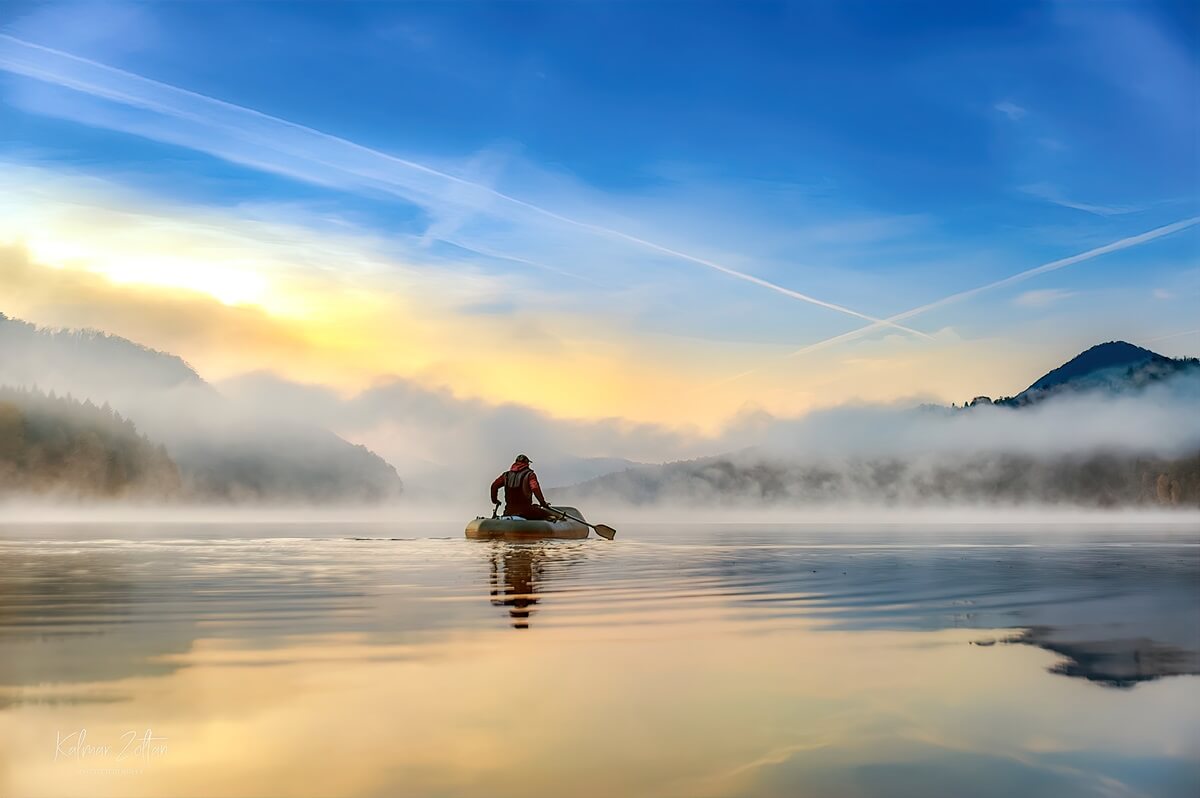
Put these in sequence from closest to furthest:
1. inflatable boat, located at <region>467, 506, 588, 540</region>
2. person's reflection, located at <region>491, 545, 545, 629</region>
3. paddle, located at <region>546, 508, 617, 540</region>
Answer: person's reflection, located at <region>491, 545, 545, 629</region> < inflatable boat, located at <region>467, 506, 588, 540</region> < paddle, located at <region>546, 508, 617, 540</region>

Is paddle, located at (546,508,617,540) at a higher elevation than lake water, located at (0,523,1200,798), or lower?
higher

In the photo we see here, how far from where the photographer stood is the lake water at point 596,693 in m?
7.25

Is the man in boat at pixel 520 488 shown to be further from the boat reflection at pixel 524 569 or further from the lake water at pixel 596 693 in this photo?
the lake water at pixel 596 693

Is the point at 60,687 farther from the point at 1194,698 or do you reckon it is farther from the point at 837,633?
the point at 1194,698

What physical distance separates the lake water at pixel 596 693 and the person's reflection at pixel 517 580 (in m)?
0.19

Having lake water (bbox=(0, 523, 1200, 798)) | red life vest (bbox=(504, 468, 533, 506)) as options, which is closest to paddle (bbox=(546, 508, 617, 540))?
red life vest (bbox=(504, 468, 533, 506))

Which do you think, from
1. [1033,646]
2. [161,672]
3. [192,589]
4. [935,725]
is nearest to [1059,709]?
[935,725]

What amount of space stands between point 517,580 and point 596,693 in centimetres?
1405

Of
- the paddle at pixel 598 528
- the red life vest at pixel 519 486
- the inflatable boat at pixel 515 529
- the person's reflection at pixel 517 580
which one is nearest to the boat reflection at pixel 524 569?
the person's reflection at pixel 517 580

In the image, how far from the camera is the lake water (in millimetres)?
7250

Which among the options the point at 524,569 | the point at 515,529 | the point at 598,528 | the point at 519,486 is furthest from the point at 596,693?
the point at 598,528

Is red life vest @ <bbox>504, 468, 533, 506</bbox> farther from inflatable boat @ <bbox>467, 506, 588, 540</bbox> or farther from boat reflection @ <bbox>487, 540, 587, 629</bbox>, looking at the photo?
boat reflection @ <bbox>487, 540, 587, 629</bbox>

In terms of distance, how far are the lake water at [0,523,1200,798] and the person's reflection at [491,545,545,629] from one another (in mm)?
185

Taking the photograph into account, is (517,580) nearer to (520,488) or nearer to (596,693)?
(596,693)
